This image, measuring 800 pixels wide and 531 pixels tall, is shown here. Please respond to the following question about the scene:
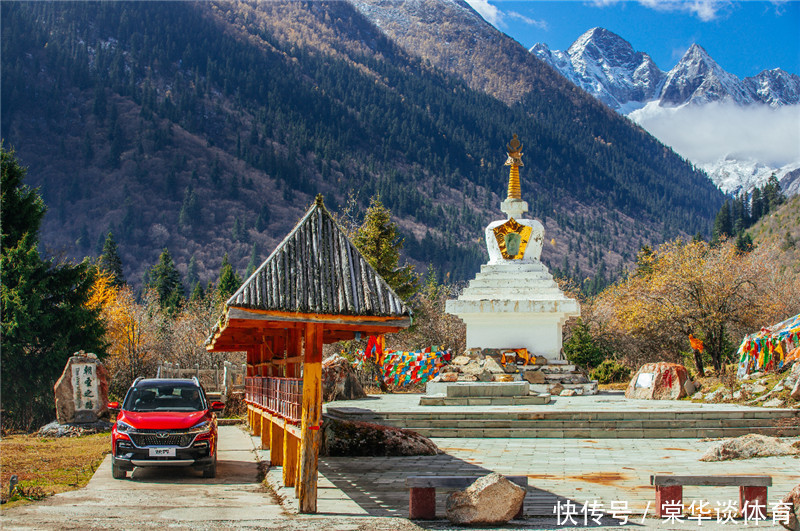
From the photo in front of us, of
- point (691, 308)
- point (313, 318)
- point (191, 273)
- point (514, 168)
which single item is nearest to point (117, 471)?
point (313, 318)

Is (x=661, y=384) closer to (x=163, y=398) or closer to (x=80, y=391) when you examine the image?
(x=163, y=398)

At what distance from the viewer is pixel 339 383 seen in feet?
72.7

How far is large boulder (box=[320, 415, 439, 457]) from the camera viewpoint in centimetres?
Answer: 1365

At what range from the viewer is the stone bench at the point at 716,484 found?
27.2ft

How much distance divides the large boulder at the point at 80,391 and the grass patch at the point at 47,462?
787mm

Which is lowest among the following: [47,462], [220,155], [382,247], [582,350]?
[47,462]

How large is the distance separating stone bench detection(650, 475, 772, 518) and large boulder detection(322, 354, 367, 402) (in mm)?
13874

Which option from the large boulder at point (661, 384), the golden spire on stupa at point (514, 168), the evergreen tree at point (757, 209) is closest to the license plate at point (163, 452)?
the large boulder at point (661, 384)

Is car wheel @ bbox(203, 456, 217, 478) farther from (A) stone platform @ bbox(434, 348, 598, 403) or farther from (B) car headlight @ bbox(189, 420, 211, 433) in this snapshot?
(A) stone platform @ bbox(434, 348, 598, 403)

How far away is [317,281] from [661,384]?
1308cm

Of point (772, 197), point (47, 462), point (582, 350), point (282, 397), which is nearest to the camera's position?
point (282, 397)

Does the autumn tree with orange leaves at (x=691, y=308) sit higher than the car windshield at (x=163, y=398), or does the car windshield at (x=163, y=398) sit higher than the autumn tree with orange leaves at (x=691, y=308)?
the autumn tree with orange leaves at (x=691, y=308)

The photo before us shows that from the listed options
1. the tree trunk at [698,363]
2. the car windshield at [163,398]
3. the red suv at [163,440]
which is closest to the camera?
Result: the red suv at [163,440]

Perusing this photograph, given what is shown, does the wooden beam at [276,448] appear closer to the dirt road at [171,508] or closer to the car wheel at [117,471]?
the dirt road at [171,508]
